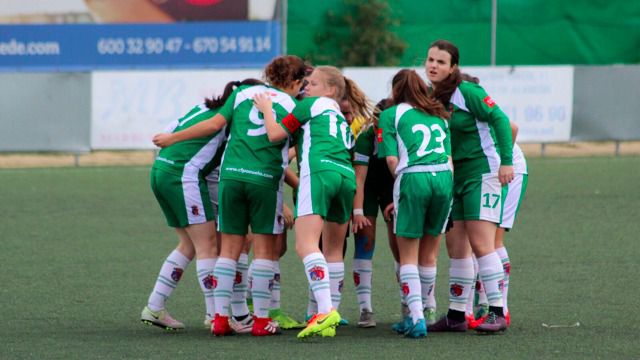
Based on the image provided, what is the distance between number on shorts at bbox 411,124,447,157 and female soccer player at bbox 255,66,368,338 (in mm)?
434

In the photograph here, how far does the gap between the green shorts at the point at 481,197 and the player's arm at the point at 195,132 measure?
150 centimetres

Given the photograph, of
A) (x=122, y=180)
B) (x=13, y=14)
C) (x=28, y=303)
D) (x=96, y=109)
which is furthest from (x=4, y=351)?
(x=13, y=14)

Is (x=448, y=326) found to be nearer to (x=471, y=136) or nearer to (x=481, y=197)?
(x=481, y=197)

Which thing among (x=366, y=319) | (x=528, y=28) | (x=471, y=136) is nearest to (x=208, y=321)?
(x=366, y=319)

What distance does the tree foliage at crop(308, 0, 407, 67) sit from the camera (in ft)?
93.1

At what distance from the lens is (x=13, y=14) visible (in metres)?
27.2

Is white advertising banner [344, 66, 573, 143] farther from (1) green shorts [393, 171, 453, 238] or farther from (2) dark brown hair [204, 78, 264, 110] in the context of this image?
(1) green shorts [393, 171, 453, 238]

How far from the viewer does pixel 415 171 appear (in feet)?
25.1

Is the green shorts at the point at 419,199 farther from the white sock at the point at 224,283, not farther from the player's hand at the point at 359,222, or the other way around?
the white sock at the point at 224,283

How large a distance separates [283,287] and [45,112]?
36.8 feet

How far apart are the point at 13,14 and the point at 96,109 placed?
25.9 feet

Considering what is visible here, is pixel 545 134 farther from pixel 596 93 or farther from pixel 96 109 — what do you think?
pixel 96 109

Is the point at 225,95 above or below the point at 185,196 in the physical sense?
above

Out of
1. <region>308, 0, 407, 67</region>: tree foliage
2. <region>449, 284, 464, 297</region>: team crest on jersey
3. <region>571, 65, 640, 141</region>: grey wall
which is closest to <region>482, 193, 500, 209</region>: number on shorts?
<region>449, 284, 464, 297</region>: team crest on jersey
